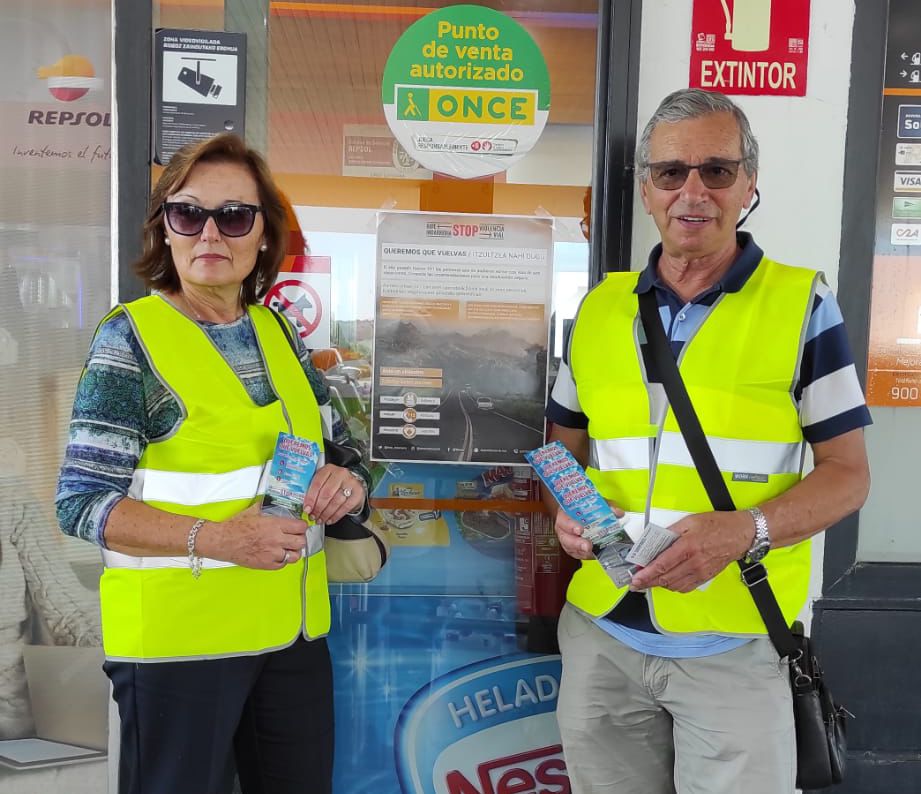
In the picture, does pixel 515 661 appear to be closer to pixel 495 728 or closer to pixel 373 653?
pixel 495 728

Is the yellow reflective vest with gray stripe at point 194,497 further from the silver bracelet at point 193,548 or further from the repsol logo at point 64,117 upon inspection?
the repsol logo at point 64,117

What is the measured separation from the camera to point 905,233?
239 centimetres

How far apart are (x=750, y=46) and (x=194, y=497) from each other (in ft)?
6.28

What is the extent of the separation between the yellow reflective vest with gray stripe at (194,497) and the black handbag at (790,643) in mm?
822

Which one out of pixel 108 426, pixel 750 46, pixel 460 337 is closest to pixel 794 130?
pixel 750 46

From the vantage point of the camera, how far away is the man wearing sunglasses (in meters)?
1.59

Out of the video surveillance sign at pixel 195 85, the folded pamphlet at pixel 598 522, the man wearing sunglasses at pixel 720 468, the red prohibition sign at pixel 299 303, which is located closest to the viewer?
the folded pamphlet at pixel 598 522

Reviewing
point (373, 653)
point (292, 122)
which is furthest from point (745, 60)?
point (373, 653)

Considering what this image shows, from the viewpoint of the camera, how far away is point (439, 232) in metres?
2.28

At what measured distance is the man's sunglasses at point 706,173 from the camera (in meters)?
1.64

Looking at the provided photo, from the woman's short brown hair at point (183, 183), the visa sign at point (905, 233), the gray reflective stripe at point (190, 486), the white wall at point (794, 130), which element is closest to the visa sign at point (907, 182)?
the visa sign at point (905, 233)

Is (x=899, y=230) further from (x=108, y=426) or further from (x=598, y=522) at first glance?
(x=108, y=426)

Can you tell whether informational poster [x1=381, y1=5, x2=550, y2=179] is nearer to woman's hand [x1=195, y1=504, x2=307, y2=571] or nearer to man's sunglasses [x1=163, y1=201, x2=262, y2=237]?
man's sunglasses [x1=163, y1=201, x2=262, y2=237]

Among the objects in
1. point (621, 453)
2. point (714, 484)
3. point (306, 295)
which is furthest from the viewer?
point (306, 295)
